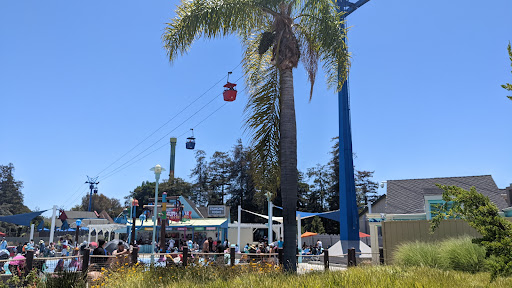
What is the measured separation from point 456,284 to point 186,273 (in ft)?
15.7

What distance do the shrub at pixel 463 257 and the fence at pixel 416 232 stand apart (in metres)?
3.09

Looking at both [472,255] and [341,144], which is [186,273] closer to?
[472,255]

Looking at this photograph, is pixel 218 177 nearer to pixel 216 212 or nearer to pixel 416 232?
pixel 216 212

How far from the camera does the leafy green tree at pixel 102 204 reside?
3516 inches

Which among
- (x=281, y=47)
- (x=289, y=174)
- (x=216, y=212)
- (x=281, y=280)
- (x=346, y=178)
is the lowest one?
(x=281, y=280)

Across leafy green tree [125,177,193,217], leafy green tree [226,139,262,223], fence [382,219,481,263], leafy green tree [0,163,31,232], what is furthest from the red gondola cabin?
leafy green tree [0,163,31,232]

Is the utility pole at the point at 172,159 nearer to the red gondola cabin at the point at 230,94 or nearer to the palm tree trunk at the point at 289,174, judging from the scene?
the red gondola cabin at the point at 230,94

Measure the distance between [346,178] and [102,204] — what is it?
82.2m

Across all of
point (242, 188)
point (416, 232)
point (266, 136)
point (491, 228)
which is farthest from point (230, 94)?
point (242, 188)

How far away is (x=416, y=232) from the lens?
1412cm

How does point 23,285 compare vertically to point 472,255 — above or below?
below

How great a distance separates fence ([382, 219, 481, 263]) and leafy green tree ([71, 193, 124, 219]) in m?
82.0

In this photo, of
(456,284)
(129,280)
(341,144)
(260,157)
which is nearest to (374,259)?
(341,144)

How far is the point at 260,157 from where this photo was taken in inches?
407
